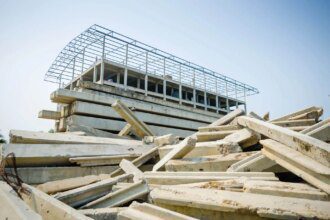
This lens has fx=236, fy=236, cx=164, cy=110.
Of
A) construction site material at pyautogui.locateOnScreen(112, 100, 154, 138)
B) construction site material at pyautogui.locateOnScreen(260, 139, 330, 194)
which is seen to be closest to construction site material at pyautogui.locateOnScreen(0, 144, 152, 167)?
construction site material at pyautogui.locateOnScreen(112, 100, 154, 138)

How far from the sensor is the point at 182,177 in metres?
2.21

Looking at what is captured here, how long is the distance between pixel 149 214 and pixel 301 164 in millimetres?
1043

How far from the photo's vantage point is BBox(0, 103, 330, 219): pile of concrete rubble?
136 centimetres

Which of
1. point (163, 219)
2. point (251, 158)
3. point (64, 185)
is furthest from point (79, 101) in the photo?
point (163, 219)

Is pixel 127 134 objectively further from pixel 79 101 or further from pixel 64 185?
pixel 64 185

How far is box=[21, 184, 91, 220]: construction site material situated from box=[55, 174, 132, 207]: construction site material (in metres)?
0.20

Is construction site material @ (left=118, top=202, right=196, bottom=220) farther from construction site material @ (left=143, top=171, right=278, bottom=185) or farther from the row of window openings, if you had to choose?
the row of window openings

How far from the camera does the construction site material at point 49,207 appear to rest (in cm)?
136

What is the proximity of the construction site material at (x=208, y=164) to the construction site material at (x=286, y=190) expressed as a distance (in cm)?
95

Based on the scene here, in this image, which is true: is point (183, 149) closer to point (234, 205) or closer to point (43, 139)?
point (234, 205)

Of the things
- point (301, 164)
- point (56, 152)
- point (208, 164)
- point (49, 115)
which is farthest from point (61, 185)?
point (49, 115)

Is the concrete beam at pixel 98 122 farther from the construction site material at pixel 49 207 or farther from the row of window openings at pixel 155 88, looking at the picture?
the row of window openings at pixel 155 88

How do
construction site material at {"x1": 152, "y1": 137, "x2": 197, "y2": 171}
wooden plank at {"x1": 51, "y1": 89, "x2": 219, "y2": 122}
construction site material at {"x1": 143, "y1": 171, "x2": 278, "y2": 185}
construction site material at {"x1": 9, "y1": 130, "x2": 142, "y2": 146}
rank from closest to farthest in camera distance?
construction site material at {"x1": 143, "y1": 171, "x2": 278, "y2": 185}
construction site material at {"x1": 152, "y1": 137, "x2": 197, "y2": 171}
construction site material at {"x1": 9, "y1": 130, "x2": 142, "y2": 146}
wooden plank at {"x1": 51, "y1": 89, "x2": 219, "y2": 122}

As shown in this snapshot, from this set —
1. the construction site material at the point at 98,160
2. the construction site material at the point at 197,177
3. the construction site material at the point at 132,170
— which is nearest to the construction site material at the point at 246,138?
the construction site material at the point at 197,177
